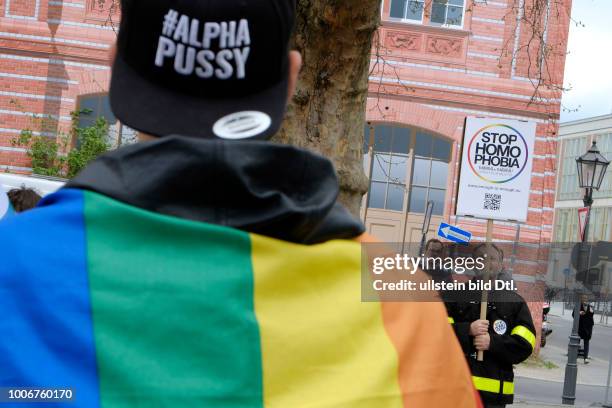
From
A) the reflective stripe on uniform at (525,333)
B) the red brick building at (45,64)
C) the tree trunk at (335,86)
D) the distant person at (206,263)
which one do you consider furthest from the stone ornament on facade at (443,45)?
the distant person at (206,263)

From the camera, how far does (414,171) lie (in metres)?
20.4

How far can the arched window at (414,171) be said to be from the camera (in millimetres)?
20328

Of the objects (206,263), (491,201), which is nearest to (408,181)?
(491,201)

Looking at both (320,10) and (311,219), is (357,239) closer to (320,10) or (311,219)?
(311,219)

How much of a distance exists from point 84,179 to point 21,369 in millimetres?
271

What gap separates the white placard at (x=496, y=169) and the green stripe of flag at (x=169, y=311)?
709 cm

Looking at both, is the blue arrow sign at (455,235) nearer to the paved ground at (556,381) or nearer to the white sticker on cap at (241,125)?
the paved ground at (556,381)

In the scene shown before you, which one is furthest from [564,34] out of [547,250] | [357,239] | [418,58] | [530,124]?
[357,239]

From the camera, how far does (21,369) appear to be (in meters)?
1.22

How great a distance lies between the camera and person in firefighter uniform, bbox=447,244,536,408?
7457 mm

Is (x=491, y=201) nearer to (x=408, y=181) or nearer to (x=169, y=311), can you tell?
(x=169, y=311)

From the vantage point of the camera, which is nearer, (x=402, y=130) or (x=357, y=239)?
(x=357, y=239)

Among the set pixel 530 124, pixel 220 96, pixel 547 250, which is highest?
pixel 530 124

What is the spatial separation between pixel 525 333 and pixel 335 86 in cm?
308
